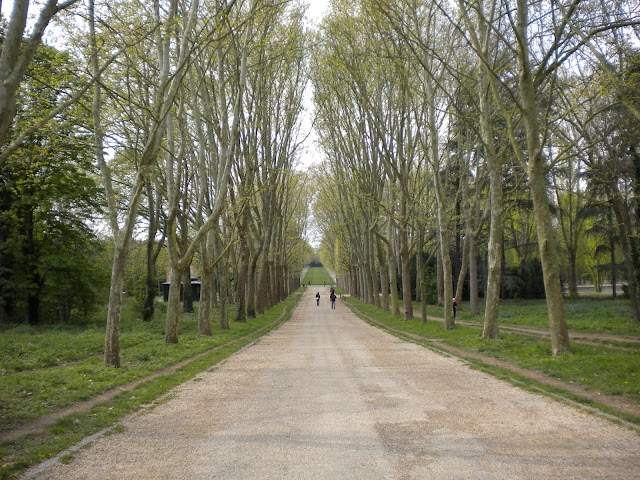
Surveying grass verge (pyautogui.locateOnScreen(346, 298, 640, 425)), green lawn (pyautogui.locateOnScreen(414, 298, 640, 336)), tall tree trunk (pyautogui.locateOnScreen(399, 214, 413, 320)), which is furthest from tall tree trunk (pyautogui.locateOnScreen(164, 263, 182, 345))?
green lawn (pyautogui.locateOnScreen(414, 298, 640, 336))

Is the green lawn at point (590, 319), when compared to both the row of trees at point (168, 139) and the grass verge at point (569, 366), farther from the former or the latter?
the row of trees at point (168, 139)

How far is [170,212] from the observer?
1480 centimetres

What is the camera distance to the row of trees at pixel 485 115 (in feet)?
38.3

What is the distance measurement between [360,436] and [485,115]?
1187 cm

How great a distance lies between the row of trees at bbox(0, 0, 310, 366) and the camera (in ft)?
37.9

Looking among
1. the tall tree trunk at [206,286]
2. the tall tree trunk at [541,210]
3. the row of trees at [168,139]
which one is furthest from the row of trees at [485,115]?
the tall tree trunk at [206,286]

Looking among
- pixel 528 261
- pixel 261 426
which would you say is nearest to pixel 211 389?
pixel 261 426

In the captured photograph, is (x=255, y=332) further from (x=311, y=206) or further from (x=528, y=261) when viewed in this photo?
(x=311, y=206)

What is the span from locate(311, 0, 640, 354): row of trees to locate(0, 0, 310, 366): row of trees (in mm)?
2861

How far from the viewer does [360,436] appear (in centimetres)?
568

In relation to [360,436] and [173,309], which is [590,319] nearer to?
[173,309]

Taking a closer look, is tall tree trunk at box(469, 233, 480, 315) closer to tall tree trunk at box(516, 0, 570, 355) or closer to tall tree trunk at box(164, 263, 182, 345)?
tall tree trunk at box(516, 0, 570, 355)

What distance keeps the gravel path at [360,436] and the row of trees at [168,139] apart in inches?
207

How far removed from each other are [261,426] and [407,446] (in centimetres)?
188
